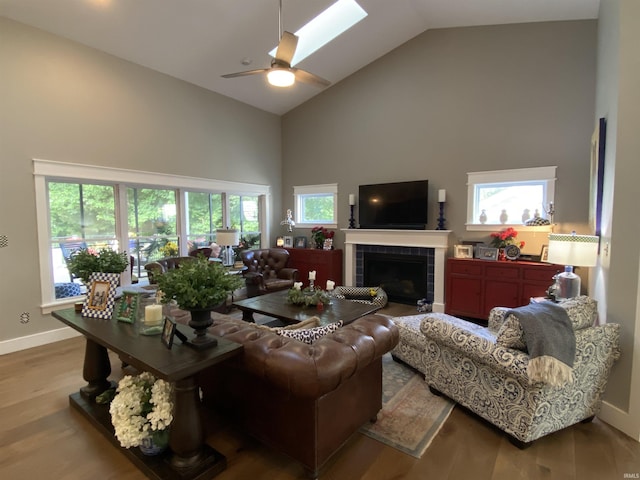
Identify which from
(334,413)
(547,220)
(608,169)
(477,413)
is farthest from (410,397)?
(547,220)

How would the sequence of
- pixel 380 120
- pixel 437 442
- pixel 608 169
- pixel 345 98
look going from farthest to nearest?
pixel 345 98, pixel 380 120, pixel 608 169, pixel 437 442

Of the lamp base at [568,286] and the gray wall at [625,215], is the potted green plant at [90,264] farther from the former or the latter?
the lamp base at [568,286]

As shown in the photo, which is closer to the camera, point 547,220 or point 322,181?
point 547,220

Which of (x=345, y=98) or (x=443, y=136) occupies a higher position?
(x=345, y=98)

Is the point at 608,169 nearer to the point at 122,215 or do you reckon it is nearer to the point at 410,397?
the point at 410,397

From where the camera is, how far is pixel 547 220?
4.30 meters

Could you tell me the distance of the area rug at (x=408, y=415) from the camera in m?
2.22

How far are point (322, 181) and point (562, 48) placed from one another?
4.02 meters

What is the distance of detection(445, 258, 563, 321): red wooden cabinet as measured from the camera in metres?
4.14

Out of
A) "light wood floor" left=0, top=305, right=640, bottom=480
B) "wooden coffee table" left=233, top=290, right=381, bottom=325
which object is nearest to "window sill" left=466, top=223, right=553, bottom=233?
"wooden coffee table" left=233, top=290, right=381, bottom=325

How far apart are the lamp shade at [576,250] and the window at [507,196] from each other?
5.40 ft

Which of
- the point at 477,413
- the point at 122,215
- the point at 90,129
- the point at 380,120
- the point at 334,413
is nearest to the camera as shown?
the point at 334,413

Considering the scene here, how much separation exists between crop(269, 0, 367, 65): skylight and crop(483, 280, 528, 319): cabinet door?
4111 mm

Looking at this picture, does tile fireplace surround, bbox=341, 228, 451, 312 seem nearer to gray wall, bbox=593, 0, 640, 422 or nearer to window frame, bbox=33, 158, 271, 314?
window frame, bbox=33, 158, 271, 314
